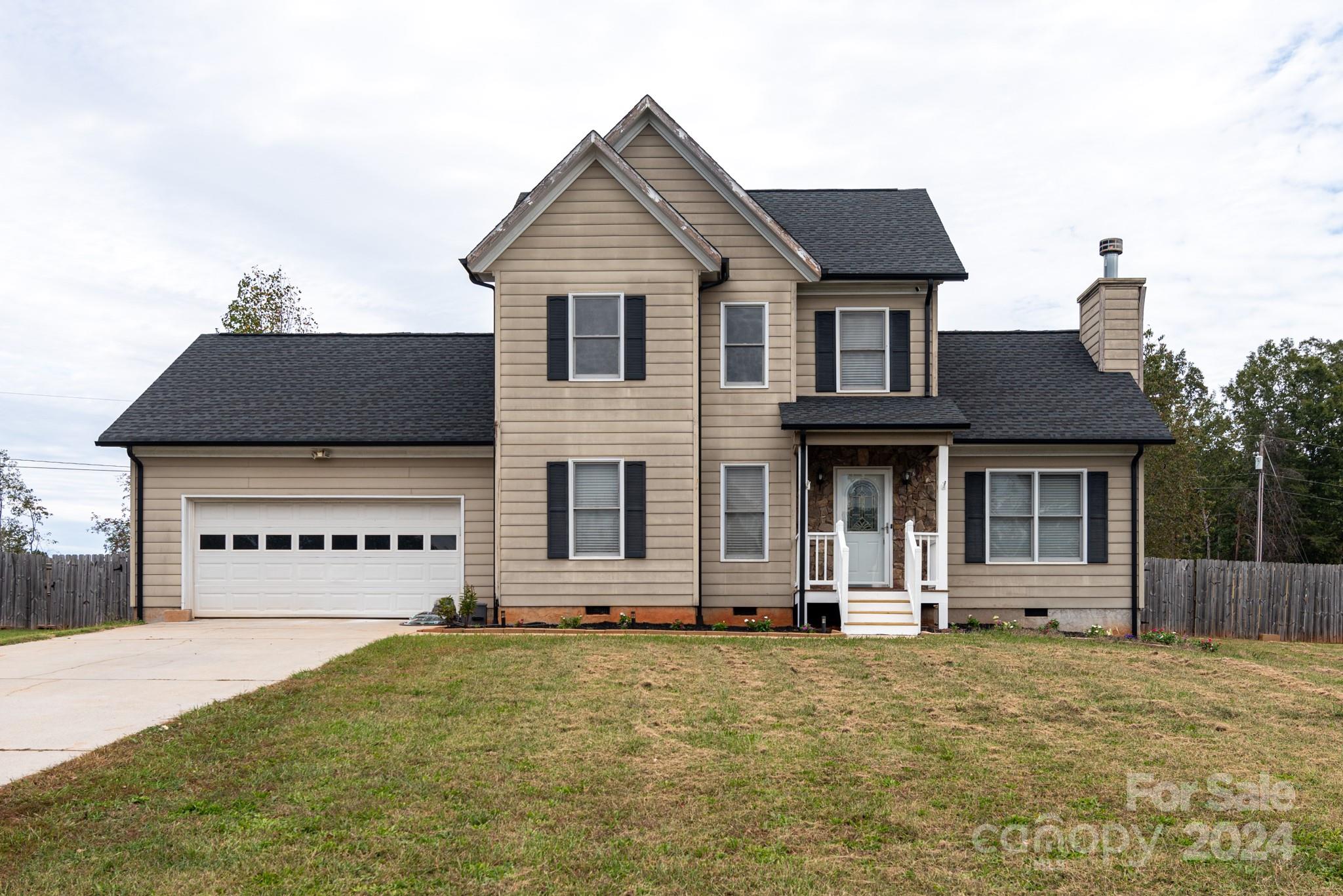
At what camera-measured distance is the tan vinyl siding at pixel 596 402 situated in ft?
48.3

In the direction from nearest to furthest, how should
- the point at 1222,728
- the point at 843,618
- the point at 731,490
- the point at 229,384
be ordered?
1. the point at 1222,728
2. the point at 843,618
3. the point at 731,490
4. the point at 229,384

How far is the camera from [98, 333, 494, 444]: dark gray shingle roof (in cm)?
1627

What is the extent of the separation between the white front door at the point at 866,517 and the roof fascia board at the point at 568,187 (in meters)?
4.21

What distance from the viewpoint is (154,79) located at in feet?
57.5

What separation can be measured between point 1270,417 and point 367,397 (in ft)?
139

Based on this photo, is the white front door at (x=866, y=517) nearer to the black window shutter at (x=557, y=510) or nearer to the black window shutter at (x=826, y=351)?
the black window shutter at (x=826, y=351)

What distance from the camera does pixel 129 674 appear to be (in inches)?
392

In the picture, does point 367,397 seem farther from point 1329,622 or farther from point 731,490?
point 1329,622

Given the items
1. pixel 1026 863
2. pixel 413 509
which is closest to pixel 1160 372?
pixel 413 509

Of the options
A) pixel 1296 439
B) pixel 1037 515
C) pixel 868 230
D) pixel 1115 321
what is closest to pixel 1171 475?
pixel 1296 439

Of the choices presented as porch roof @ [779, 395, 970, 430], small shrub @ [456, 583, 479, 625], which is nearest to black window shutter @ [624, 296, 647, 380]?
porch roof @ [779, 395, 970, 430]

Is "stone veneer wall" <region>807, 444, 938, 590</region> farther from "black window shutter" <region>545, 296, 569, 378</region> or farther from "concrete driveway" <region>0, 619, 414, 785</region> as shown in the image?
"concrete driveway" <region>0, 619, 414, 785</region>

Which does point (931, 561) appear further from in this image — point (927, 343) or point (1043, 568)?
point (927, 343)

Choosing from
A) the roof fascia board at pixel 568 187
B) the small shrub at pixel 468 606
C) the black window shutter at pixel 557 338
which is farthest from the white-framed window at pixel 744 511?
the small shrub at pixel 468 606
